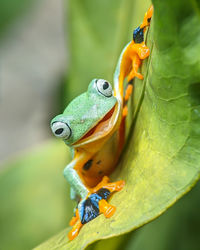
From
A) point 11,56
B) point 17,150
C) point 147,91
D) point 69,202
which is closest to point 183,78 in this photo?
point 147,91

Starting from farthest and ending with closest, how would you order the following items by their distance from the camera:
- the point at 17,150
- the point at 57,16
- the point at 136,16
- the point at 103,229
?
the point at 57,16, the point at 17,150, the point at 136,16, the point at 103,229

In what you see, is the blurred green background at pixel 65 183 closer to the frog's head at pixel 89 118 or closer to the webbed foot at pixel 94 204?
the webbed foot at pixel 94 204

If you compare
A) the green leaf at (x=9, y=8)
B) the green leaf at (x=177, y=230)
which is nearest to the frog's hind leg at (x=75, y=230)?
the green leaf at (x=177, y=230)

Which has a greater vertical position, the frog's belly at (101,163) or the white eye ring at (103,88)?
the white eye ring at (103,88)

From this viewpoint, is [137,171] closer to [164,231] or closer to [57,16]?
[164,231]

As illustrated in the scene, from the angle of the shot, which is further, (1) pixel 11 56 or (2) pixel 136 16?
(1) pixel 11 56

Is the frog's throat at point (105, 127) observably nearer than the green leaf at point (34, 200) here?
Yes
